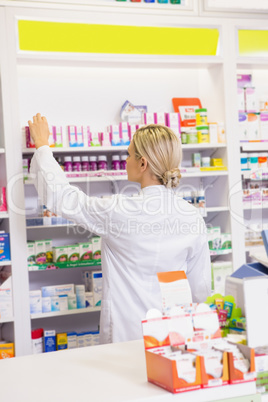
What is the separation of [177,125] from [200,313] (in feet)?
9.43

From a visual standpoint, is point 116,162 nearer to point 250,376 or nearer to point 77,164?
point 77,164

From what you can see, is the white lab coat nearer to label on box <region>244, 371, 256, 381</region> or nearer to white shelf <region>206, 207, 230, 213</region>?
label on box <region>244, 371, 256, 381</region>

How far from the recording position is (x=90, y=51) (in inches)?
163

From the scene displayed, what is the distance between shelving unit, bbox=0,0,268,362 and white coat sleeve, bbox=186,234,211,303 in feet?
5.23

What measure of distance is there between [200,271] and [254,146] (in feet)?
7.00

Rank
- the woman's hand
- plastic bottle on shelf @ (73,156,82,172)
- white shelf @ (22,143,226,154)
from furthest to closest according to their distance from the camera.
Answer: plastic bottle on shelf @ (73,156,82,172)
white shelf @ (22,143,226,154)
the woman's hand

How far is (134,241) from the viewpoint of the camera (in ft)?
8.22

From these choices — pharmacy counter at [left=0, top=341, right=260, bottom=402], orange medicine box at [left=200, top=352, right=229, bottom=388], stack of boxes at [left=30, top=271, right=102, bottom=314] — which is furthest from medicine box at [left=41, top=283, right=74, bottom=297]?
orange medicine box at [left=200, top=352, right=229, bottom=388]

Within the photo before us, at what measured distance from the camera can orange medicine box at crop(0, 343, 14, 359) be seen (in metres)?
3.87

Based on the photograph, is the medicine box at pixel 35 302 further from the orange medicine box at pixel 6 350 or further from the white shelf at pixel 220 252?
the white shelf at pixel 220 252

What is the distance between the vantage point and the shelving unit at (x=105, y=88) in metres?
3.89

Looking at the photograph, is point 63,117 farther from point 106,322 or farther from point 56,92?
point 106,322

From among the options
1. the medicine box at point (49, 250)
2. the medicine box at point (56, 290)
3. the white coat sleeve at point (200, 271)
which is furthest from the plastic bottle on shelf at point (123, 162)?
the white coat sleeve at point (200, 271)

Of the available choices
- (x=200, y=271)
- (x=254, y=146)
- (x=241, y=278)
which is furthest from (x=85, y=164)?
(x=241, y=278)
